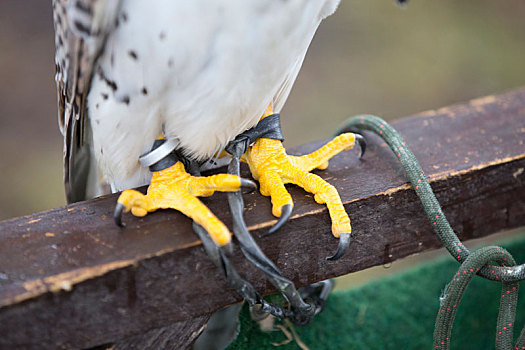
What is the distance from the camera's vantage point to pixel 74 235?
1.10 meters

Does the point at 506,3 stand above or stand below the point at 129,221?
below

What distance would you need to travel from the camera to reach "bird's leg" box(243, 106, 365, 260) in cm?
115

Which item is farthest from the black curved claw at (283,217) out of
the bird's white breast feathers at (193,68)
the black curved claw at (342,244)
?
the bird's white breast feathers at (193,68)

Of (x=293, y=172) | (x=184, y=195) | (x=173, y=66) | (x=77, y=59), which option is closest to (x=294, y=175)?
(x=293, y=172)

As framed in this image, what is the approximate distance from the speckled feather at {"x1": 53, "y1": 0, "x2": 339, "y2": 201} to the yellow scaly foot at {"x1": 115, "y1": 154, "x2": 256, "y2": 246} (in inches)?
3.5

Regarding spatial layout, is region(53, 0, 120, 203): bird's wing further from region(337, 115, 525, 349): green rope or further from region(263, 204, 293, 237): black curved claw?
region(337, 115, 525, 349): green rope

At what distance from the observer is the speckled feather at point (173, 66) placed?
41.0 inches

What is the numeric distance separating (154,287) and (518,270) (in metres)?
0.77

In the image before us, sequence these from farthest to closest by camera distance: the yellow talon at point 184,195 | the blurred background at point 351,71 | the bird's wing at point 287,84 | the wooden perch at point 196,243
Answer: the blurred background at point 351,71 < the bird's wing at point 287,84 < the yellow talon at point 184,195 < the wooden perch at point 196,243

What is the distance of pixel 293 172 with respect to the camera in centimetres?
130

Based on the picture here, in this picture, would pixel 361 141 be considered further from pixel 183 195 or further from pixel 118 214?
pixel 118 214

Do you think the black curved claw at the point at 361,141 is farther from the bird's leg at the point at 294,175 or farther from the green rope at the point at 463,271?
the green rope at the point at 463,271

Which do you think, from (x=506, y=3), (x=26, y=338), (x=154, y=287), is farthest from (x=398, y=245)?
(x=506, y=3)

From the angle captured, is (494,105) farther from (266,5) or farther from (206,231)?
(206,231)
